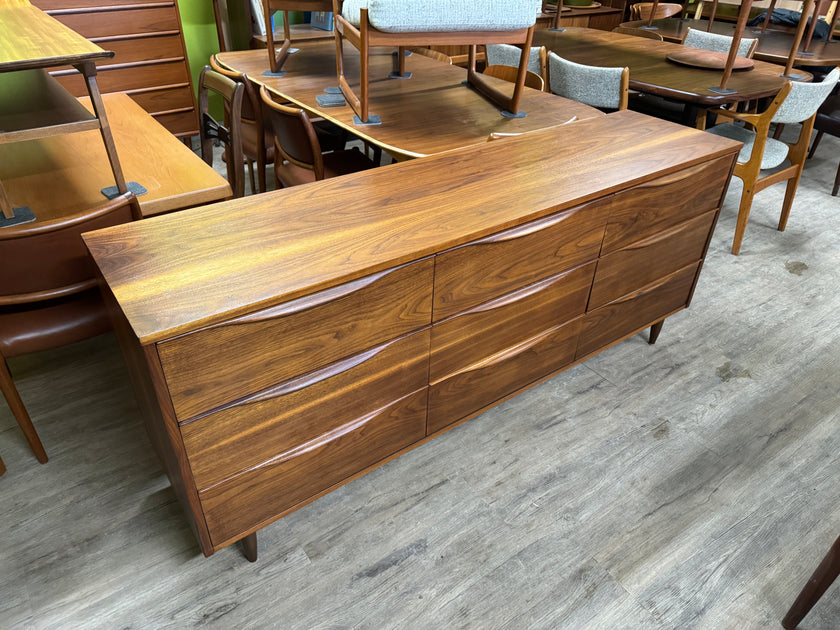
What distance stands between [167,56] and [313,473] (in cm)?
287

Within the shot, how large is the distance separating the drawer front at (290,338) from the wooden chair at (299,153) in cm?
94

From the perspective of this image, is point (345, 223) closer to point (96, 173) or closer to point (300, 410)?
point (300, 410)

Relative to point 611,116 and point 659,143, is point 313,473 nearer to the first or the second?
point 659,143

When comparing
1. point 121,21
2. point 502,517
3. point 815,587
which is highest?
point 121,21

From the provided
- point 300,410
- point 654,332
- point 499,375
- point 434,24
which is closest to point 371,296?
point 300,410

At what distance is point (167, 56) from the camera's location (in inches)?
126

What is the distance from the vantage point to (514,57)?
2.79m

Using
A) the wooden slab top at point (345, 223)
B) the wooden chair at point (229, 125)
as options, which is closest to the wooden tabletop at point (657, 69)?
the wooden slab top at point (345, 223)

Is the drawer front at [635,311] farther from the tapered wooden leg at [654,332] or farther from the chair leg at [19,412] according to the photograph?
the chair leg at [19,412]

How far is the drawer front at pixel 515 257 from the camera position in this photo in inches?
48.6

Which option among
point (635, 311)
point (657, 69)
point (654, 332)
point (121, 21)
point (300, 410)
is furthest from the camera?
point (121, 21)

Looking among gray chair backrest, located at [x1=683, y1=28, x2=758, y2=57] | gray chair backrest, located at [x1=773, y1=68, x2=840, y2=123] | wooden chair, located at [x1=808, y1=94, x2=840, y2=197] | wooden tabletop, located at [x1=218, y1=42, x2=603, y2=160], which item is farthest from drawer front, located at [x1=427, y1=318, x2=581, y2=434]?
gray chair backrest, located at [x1=683, y1=28, x2=758, y2=57]

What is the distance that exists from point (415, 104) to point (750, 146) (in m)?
1.65

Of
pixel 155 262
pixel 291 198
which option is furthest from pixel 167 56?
pixel 155 262
